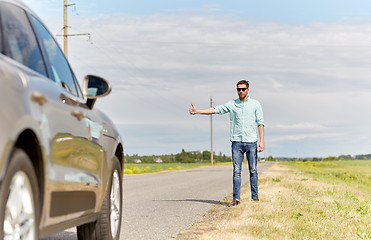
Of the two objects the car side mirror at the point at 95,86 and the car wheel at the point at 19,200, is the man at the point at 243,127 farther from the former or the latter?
the car wheel at the point at 19,200

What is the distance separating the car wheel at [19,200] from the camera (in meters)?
2.86

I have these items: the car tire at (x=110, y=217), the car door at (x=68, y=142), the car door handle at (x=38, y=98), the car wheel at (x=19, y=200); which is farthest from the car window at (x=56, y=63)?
the car wheel at (x=19, y=200)

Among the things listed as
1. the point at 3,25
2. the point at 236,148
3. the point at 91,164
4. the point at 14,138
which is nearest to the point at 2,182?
the point at 14,138

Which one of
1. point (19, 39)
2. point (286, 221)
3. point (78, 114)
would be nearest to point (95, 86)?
point (78, 114)

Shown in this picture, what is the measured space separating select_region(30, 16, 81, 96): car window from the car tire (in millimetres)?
991

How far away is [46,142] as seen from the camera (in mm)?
3371

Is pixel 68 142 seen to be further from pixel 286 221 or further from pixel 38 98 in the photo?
pixel 286 221

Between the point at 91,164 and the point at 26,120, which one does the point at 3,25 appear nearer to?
the point at 26,120

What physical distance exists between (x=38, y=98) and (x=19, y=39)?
0.62 m

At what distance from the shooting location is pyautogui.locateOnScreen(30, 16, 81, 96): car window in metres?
4.28

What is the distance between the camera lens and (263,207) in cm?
945

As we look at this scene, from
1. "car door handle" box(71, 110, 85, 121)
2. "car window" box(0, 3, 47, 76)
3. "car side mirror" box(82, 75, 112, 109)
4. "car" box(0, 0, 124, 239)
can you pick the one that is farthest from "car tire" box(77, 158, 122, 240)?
"car window" box(0, 3, 47, 76)

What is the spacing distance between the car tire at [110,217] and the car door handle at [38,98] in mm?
1986

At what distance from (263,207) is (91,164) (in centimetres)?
535
